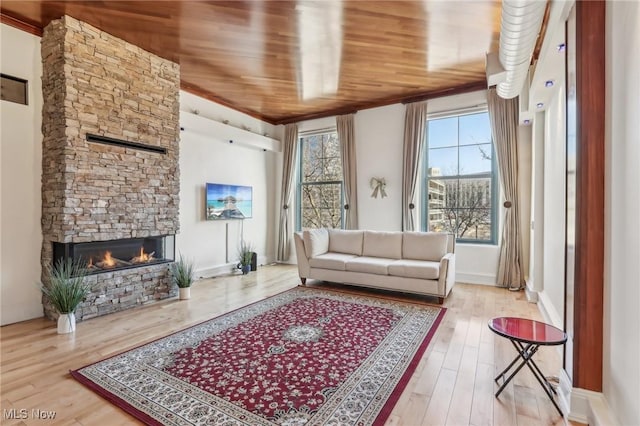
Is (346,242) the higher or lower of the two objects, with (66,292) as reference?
higher

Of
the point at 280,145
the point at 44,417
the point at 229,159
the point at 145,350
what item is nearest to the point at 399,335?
the point at 145,350

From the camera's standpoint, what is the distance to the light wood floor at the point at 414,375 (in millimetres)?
1830

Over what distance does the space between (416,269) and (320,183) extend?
3314 millimetres

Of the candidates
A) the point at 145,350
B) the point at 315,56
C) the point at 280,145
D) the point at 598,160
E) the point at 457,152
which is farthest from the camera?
the point at 280,145

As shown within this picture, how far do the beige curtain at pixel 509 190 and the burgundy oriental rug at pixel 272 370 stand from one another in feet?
6.49

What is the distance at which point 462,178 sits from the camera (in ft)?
17.4

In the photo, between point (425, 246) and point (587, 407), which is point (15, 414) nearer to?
point (587, 407)

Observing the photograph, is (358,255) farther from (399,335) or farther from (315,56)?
(315,56)

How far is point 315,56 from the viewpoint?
4.08 metres

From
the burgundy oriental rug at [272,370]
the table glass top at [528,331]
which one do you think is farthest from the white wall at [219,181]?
the table glass top at [528,331]

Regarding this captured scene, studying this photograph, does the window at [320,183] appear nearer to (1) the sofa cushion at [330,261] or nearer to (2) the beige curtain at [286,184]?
(2) the beige curtain at [286,184]

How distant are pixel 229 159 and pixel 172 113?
5.45 ft

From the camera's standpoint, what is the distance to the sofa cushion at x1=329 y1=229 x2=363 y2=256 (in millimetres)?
5062

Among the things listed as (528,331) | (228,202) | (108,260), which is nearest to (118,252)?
(108,260)
